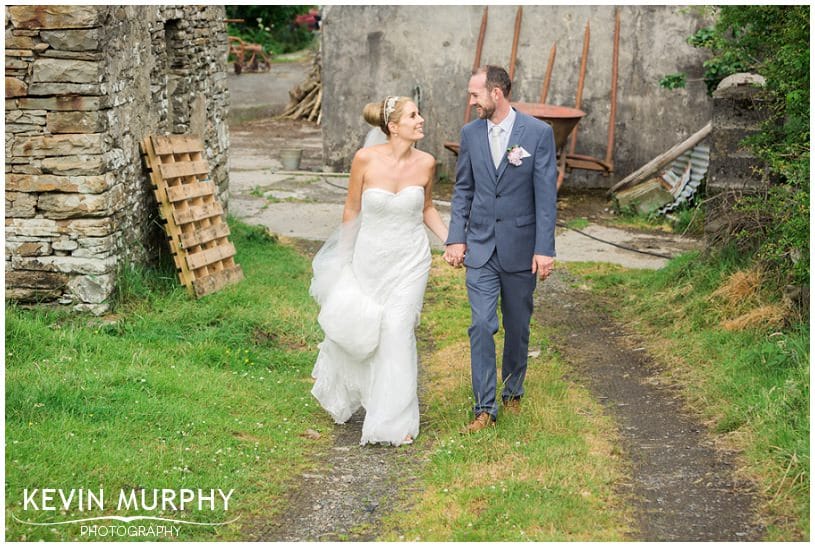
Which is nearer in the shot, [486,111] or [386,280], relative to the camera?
[486,111]

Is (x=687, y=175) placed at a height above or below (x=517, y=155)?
below

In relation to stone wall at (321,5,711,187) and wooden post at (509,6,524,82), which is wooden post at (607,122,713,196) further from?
wooden post at (509,6,524,82)

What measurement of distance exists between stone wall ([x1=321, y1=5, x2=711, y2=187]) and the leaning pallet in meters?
6.33

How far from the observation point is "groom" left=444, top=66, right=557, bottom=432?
620 centimetres

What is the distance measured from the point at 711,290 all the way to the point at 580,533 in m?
4.21

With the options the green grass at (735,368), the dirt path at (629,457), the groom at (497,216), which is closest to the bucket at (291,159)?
the dirt path at (629,457)

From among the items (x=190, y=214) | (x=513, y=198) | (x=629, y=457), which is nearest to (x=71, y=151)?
(x=190, y=214)

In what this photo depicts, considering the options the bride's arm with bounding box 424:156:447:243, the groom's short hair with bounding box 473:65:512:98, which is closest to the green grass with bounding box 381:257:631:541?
the bride's arm with bounding box 424:156:447:243

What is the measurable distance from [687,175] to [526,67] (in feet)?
10.2

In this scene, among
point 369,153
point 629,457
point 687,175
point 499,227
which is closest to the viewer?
point 629,457

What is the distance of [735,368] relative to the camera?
23.3ft

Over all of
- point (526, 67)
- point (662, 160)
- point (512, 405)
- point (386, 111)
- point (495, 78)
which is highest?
point (495, 78)

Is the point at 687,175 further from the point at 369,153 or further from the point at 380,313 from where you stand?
the point at 380,313

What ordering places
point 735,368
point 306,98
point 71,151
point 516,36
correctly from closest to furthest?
1. point 735,368
2. point 71,151
3. point 516,36
4. point 306,98
